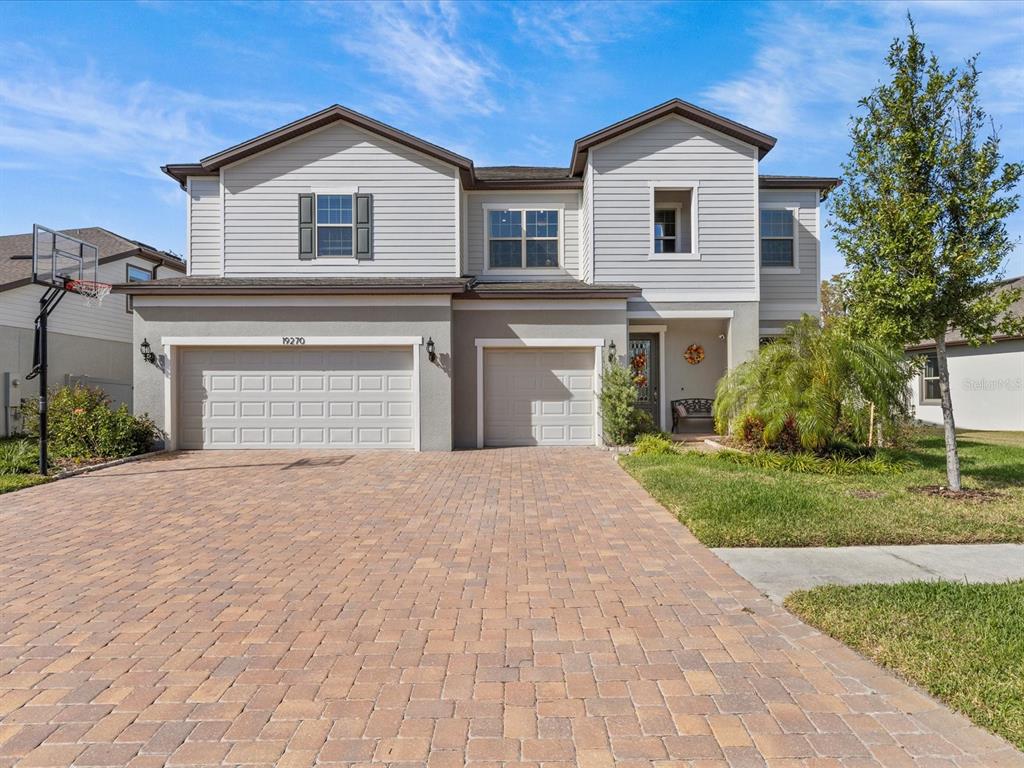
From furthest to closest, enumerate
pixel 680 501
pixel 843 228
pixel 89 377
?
pixel 89 377, pixel 843 228, pixel 680 501

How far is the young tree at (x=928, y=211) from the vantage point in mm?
7816

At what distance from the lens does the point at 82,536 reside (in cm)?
645

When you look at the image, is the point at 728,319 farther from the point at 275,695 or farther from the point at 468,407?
the point at 275,695

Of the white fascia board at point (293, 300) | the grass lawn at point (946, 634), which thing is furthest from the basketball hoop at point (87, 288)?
the grass lawn at point (946, 634)

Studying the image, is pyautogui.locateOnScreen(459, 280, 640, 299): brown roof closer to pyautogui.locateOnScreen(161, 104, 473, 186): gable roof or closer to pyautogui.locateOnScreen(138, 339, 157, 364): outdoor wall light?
pyautogui.locateOnScreen(161, 104, 473, 186): gable roof

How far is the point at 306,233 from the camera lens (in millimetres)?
14688

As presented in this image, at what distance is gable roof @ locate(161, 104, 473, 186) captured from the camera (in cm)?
1437

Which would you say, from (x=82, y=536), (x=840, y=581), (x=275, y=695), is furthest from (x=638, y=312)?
(x=275, y=695)

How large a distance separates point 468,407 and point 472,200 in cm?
552

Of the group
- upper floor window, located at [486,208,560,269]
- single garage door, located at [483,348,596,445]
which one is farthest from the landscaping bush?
upper floor window, located at [486,208,560,269]

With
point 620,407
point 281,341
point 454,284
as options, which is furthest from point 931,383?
point 281,341

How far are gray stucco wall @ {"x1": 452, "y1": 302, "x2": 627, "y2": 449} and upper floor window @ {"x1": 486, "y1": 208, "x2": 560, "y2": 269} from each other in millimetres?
2302

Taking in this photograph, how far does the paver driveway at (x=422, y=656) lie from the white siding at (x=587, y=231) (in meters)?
8.92

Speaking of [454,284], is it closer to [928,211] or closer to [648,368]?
[648,368]
